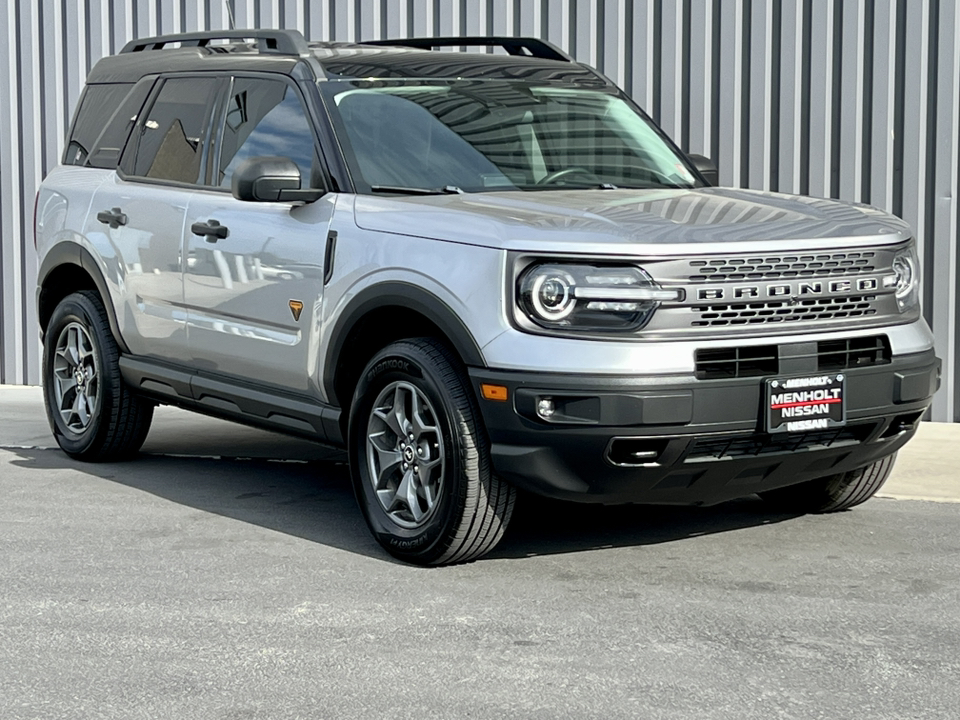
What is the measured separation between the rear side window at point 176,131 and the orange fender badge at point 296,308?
1.11 m

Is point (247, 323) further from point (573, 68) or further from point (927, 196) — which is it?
point (927, 196)

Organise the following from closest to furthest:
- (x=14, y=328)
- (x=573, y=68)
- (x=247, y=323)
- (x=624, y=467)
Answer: (x=624, y=467) → (x=247, y=323) → (x=573, y=68) → (x=14, y=328)

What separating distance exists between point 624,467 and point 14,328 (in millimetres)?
7039

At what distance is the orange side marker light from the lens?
5.35 metres

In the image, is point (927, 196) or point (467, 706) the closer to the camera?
point (467, 706)

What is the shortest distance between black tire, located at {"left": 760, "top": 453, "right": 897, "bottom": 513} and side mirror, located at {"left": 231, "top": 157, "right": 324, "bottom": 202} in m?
2.38

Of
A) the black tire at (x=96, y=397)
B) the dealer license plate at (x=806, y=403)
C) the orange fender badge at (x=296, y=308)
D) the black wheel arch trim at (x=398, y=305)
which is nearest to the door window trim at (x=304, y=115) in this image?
the orange fender badge at (x=296, y=308)

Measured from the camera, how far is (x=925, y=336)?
5898 mm

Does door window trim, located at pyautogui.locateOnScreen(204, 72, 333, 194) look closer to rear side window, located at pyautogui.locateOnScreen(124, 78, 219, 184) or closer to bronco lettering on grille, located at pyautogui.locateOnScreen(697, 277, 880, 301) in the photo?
rear side window, located at pyautogui.locateOnScreen(124, 78, 219, 184)

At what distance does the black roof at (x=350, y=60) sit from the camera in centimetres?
680

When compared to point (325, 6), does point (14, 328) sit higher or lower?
lower

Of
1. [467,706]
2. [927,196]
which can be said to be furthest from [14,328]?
[467,706]

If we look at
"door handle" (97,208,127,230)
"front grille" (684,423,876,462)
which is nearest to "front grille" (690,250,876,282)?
"front grille" (684,423,876,462)

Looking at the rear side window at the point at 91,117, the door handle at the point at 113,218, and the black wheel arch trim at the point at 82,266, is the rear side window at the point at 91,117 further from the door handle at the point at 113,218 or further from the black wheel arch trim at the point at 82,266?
the door handle at the point at 113,218
